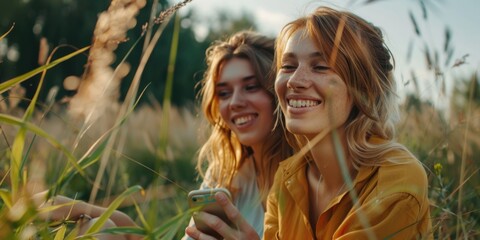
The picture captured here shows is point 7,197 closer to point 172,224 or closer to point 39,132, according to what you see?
point 39,132

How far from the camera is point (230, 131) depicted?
13.0 ft

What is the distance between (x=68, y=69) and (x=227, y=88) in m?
16.8

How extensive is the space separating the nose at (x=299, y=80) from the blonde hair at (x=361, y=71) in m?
0.11

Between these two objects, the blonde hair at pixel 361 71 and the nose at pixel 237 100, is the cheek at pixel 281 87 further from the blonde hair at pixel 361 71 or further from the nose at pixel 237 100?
the nose at pixel 237 100

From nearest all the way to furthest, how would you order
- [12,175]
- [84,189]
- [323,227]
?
[12,175]
[323,227]
[84,189]

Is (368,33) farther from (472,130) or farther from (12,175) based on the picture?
(472,130)

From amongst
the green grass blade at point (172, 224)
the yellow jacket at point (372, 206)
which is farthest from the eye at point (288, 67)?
the green grass blade at point (172, 224)

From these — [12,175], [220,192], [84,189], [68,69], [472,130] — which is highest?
[12,175]

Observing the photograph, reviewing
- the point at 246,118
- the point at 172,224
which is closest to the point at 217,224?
the point at 246,118

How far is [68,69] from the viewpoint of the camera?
19.6m

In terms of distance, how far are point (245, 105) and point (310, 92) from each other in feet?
3.62

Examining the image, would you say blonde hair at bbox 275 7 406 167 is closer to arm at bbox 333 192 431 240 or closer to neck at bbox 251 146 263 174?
arm at bbox 333 192 431 240

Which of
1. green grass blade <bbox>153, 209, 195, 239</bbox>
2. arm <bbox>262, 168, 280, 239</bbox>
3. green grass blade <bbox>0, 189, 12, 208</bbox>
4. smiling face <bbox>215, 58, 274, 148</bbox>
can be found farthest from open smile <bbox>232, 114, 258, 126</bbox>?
green grass blade <bbox>0, 189, 12, 208</bbox>

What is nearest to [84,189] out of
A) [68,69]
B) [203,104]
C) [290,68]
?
[203,104]
